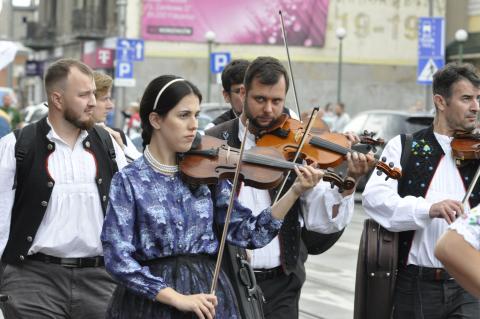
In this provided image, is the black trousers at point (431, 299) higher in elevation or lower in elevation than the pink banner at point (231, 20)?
lower

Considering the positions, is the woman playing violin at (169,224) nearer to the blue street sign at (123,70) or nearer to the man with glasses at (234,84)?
the man with glasses at (234,84)

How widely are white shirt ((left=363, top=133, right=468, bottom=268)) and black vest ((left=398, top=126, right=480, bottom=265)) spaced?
0.08 feet

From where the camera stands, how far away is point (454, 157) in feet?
19.3

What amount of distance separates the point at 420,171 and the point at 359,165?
73 cm

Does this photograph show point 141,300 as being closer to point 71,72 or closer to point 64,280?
point 64,280

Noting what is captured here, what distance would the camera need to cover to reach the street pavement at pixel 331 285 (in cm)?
1038

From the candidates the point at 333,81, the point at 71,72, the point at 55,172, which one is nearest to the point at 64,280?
the point at 55,172

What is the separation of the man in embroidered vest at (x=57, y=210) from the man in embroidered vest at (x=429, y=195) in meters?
1.32

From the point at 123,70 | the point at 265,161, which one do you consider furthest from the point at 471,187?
the point at 123,70

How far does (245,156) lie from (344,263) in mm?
8857

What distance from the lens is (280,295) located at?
19.0 ft

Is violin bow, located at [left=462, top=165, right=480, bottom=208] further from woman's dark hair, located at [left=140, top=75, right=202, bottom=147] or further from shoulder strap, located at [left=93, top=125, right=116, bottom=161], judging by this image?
shoulder strap, located at [left=93, top=125, right=116, bottom=161]

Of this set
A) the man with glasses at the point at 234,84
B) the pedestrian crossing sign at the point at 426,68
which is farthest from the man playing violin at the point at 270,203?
the pedestrian crossing sign at the point at 426,68

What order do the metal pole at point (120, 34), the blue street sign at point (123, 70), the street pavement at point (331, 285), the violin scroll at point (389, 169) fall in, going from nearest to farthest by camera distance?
the violin scroll at point (389, 169) < the street pavement at point (331, 285) < the blue street sign at point (123, 70) < the metal pole at point (120, 34)
